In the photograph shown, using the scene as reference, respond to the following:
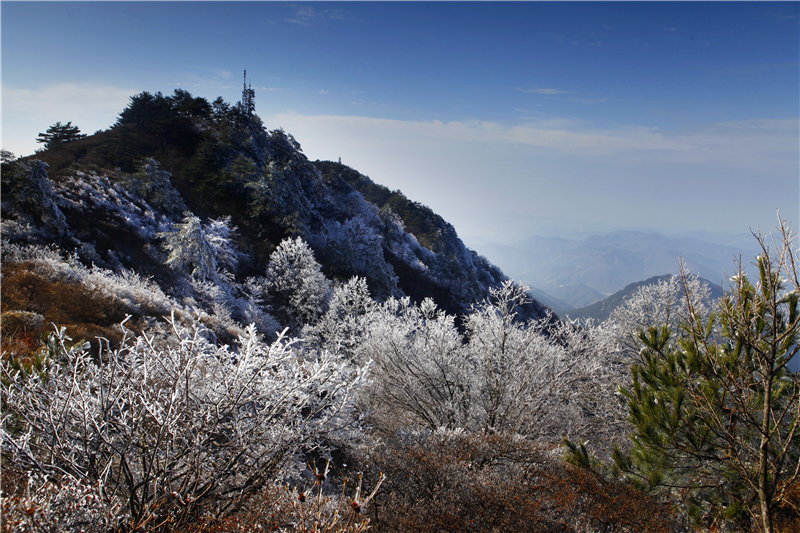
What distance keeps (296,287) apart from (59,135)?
3052cm

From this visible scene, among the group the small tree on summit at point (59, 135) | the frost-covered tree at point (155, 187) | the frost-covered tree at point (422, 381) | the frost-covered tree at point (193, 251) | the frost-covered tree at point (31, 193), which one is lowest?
the frost-covered tree at point (422, 381)

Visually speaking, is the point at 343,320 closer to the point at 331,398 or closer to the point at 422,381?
the point at 422,381

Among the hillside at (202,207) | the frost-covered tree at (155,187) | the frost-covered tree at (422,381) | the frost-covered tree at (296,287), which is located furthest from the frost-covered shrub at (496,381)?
the frost-covered tree at (155,187)

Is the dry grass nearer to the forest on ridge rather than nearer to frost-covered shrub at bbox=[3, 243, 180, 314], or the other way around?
the forest on ridge

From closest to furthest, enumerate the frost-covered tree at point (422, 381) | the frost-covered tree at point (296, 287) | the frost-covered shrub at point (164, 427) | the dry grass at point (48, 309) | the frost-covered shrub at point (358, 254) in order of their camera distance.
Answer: the frost-covered shrub at point (164, 427)
the dry grass at point (48, 309)
the frost-covered tree at point (422, 381)
the frost-covered tree at point (296, 287)
the frost-covered shrub at point (358, 254)

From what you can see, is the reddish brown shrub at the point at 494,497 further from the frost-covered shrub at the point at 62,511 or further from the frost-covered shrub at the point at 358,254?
the frost-covered shrub at the point at 358,254

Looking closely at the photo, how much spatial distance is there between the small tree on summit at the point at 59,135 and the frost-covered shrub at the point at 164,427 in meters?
39.9

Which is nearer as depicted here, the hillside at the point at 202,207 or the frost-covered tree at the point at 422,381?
the frost-covered tree at the point at 422,381

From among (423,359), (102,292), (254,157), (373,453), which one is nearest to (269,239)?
(254,157)

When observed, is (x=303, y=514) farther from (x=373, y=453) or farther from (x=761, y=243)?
(x=761, y=243)

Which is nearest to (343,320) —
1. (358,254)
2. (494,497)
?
(358,254)

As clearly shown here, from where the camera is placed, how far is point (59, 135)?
33.2 m

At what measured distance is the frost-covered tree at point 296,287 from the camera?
73.0ft

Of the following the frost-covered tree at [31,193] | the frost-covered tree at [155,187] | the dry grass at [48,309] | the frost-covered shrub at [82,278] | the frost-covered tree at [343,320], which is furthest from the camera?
the frost-covered tree at [155,187]
